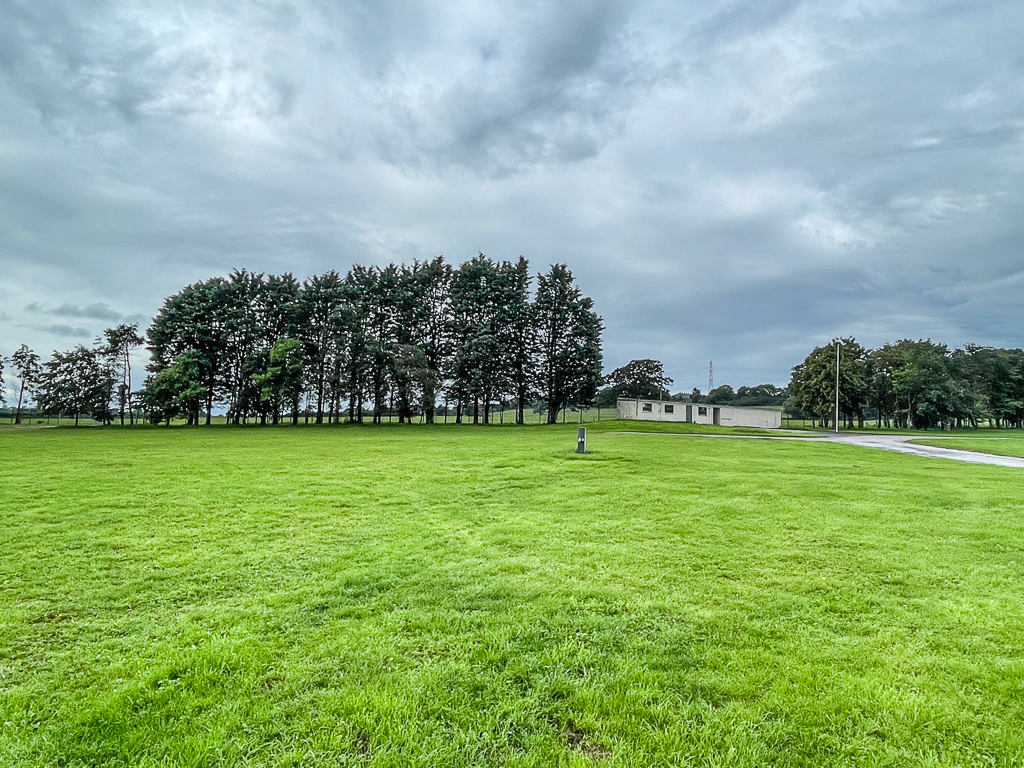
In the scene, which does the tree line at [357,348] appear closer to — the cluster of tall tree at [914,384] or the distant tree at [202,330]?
the distant tree at [202,330]

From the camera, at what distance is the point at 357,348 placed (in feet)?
147

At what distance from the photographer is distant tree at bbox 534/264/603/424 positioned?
50.2 meters

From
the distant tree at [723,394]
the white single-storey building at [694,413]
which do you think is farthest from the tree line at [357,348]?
the distant tree at [723,394]

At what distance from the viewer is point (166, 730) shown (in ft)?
8.24

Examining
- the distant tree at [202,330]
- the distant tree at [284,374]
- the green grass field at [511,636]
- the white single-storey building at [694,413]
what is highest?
the distant tree at [202,330]

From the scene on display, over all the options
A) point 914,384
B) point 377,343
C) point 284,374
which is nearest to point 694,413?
point 914,384

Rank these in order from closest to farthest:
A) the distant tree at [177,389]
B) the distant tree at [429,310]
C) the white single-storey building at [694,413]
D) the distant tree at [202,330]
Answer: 1. the distant tree at [177,389]
2. the distant tree at [202,330]
3. the distant tree at [429,310]
4. the white single-storey building at [694,413]

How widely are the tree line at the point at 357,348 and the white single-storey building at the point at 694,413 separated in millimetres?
6908

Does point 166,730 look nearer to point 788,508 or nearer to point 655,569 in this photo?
point 655,569

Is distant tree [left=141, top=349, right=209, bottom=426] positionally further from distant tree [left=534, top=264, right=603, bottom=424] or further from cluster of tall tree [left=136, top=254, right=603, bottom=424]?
distant tree [left=534, top=264, right=603, bottom=424]

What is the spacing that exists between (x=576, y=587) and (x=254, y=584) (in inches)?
117

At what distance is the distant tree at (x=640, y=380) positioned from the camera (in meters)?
80.8

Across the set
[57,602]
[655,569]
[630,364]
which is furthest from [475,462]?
[630,364]

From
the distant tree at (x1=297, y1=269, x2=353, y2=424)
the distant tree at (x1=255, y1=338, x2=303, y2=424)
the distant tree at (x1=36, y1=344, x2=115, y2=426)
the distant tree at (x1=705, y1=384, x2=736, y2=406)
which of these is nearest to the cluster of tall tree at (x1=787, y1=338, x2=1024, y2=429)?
the distant tree at (x1=705, y1=384, x2=736, y2=406)
